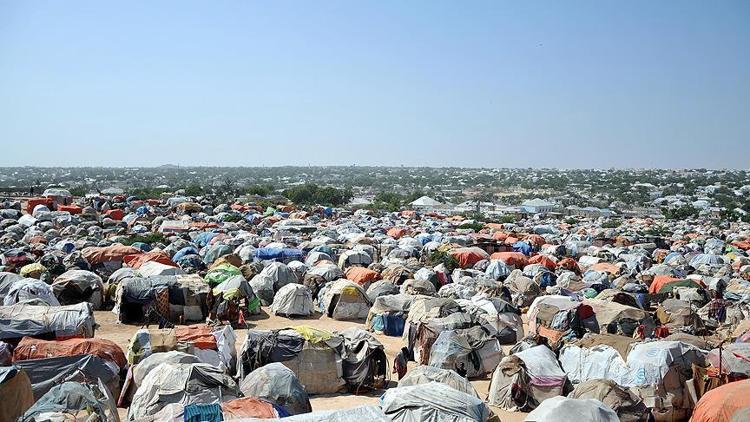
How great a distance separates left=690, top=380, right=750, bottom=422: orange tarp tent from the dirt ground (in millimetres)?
3416

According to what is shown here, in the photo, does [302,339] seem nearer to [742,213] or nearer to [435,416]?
[435,416]

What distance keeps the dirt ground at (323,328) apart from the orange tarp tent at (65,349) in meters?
1.25

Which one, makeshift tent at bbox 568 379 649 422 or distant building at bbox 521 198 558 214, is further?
distant building at bbox 521 198 558 214

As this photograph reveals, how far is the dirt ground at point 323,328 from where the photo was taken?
1354 centimetres

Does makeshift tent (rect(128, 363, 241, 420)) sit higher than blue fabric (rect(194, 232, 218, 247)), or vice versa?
makeshift tent (rect(128, 363, 241, 420))

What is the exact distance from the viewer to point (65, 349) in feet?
41.3

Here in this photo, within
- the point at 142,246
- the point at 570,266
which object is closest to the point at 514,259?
the point at 570,266

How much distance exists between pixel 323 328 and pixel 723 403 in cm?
1274

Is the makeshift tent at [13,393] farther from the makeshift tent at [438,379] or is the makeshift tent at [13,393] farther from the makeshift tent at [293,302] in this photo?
the makeshift tent at [293,302]

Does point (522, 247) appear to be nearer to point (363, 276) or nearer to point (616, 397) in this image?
point (363, 276)

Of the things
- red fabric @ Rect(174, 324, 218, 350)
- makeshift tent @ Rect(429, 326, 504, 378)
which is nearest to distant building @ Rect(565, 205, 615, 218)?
makeshift tent @ Rect(429, 326, 504, 378)

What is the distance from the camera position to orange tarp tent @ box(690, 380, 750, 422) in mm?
10453

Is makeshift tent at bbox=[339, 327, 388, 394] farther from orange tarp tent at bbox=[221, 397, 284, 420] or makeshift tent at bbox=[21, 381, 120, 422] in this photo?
makeshift tent at bbox=[21, 381, 120, 422]

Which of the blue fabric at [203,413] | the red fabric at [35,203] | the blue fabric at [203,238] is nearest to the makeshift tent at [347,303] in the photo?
the blue fabric at [203,413]
